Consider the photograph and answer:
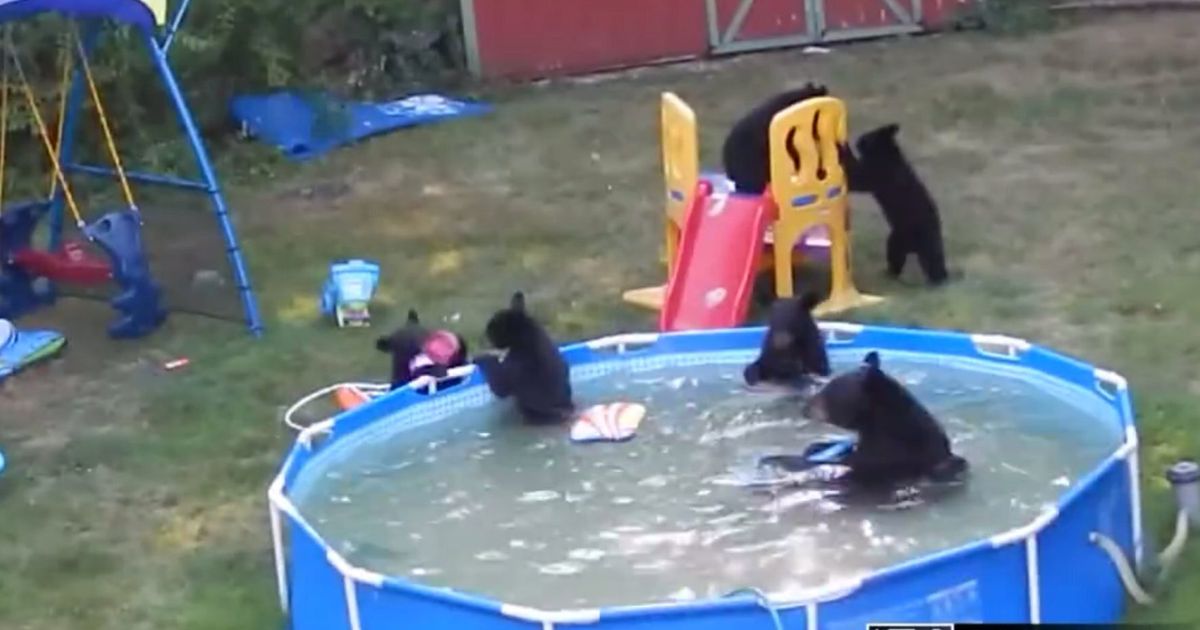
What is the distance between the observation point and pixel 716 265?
6.81 m

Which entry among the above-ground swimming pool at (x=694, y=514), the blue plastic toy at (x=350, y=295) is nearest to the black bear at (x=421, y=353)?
the above-ground swimming pool at (x=694, y=514)

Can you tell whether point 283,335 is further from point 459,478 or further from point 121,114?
point 121,114

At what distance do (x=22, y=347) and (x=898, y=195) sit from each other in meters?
3.23

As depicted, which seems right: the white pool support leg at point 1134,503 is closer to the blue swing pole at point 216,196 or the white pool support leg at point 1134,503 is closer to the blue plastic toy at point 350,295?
the blue plastic toy at point 350,295

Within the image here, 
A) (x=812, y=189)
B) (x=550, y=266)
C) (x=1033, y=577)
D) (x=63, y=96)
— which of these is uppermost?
(x=63, y=96)

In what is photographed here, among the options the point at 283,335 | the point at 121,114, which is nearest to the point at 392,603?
the point at 283,335

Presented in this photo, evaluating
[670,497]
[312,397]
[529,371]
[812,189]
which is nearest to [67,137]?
[312,397]

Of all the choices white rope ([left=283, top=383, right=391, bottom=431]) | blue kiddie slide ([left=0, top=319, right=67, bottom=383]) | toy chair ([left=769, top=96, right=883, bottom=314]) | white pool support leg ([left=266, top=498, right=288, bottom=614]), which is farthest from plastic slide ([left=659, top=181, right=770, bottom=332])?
blue kiddie slide ([left=0, top=319, right=67, bottom=383])

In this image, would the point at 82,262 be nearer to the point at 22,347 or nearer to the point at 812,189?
the point at 22,347

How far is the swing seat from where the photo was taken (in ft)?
26.0

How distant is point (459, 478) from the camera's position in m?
5.34

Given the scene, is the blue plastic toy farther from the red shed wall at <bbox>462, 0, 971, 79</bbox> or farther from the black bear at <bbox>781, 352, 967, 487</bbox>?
the red shed wall at <bbox>462, 0, 971, 79</bbox>

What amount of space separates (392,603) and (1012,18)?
32.9 ft

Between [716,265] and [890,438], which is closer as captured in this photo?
[890,438]
